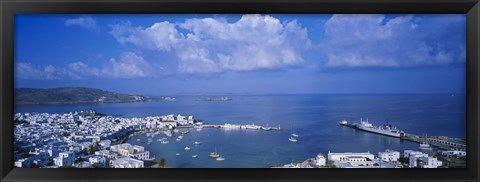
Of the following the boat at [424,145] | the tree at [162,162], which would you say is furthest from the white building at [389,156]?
the tree at [162,162]

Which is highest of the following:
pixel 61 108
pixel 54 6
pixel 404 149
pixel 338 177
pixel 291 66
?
pixel 54 6

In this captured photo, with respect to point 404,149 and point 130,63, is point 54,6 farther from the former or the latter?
point 404,149

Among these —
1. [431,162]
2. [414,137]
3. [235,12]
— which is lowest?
[431,162]

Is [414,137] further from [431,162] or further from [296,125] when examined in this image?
[296,125]

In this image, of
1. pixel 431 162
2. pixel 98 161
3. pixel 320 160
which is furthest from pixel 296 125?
pixel 98 161

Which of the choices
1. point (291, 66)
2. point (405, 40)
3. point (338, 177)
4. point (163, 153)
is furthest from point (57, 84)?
point (405, 40)

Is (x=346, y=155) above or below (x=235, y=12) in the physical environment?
below

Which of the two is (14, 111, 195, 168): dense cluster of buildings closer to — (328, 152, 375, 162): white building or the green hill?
Result: the green hill
